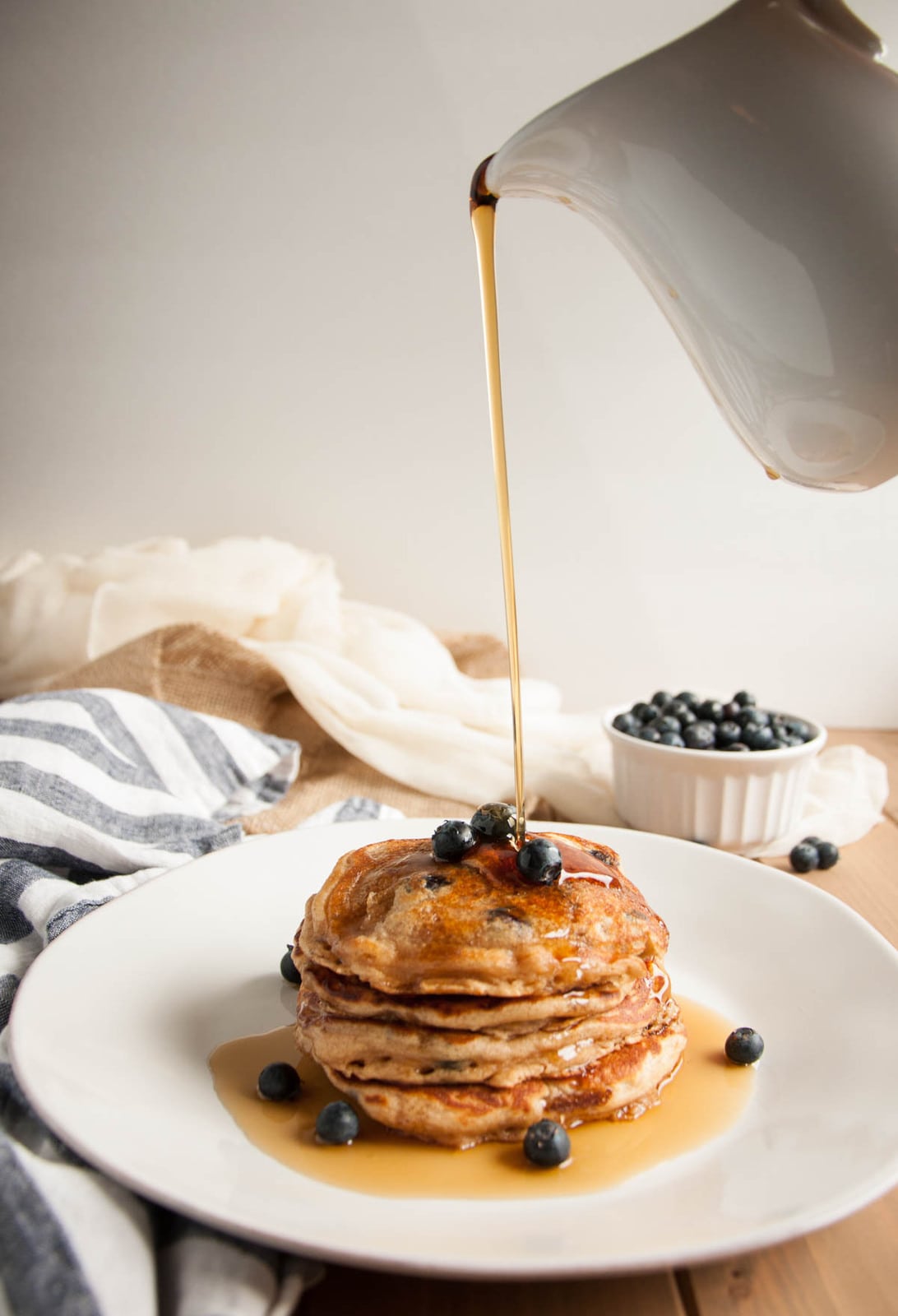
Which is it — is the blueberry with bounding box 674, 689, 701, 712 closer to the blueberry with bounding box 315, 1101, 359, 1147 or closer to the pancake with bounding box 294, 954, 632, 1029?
the pancake with bounding box 294, 954, 632, 1029

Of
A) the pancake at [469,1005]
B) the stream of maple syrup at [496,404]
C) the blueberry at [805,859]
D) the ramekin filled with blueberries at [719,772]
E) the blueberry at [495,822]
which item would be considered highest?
the stream of maple syrup at [496,404]

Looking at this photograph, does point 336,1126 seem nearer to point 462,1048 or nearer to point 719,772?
point 462,1048

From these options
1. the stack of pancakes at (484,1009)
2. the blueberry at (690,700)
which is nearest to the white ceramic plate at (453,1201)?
the stack of pancakes at (484,1009)

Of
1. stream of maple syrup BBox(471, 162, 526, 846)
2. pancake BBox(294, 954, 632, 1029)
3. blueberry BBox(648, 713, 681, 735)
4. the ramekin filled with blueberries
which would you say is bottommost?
the ramekin filled with blueberries

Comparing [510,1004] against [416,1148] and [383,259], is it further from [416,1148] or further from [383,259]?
[383,259]

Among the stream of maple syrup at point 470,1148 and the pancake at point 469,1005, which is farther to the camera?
the pancake at point 469,1005

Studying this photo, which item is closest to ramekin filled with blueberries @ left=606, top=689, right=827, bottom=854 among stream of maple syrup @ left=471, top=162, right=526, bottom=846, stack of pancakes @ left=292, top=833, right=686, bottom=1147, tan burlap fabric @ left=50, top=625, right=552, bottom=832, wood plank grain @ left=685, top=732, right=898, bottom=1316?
tan burlap fabric @ left=50, top=625, right=552, bottom=832

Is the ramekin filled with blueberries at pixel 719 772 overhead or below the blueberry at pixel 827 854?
overhead

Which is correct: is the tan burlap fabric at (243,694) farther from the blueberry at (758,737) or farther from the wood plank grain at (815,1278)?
the wood plank grain at (815,1278)
